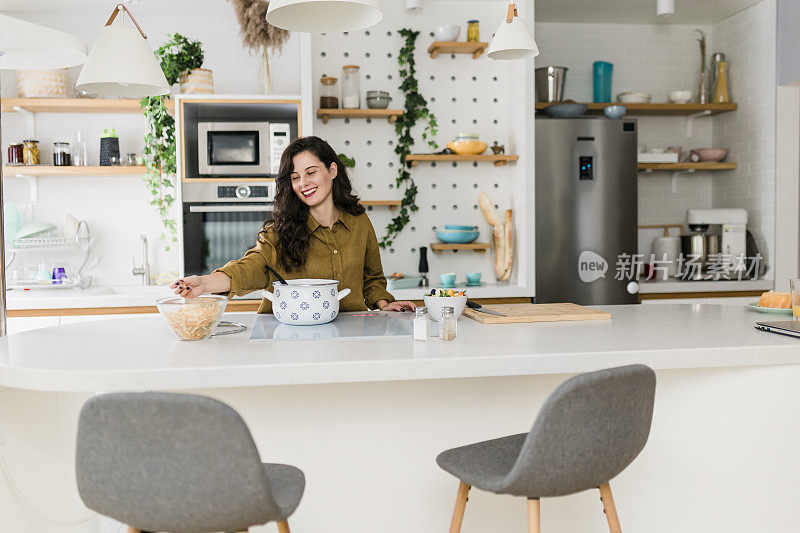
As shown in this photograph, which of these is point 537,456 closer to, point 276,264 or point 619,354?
point 619,354

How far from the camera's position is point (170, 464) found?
4.07 ft

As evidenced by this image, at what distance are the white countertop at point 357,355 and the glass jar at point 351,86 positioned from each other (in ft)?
7.59

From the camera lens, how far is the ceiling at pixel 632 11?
4426 millimetres

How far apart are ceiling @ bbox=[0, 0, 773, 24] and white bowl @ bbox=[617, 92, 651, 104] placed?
55 centimetres

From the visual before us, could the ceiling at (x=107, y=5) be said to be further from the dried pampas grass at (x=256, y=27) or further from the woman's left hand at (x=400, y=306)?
the woman's left hand at (x=400, y=306)

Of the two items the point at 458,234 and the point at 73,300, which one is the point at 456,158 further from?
the point at 73,300

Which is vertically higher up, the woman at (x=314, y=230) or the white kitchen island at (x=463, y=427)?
the woman at (x=314, y=230)

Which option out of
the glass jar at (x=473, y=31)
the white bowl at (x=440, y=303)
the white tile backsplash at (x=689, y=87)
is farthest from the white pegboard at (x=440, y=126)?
the white bowl at (x=440, y=303)

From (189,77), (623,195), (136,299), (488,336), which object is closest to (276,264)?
(488,336)

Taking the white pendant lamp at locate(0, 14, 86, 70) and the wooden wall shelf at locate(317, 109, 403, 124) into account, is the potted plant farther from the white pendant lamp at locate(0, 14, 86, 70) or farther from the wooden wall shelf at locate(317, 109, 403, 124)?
the white pendant lamp at locate(0, 14, 86, 70)

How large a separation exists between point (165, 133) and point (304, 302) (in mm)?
2537

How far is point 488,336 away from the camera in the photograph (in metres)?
1.95

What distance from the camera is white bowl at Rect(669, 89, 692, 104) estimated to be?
468 centimetres

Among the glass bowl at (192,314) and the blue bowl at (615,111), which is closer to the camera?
the glass bowl at (192,314)
